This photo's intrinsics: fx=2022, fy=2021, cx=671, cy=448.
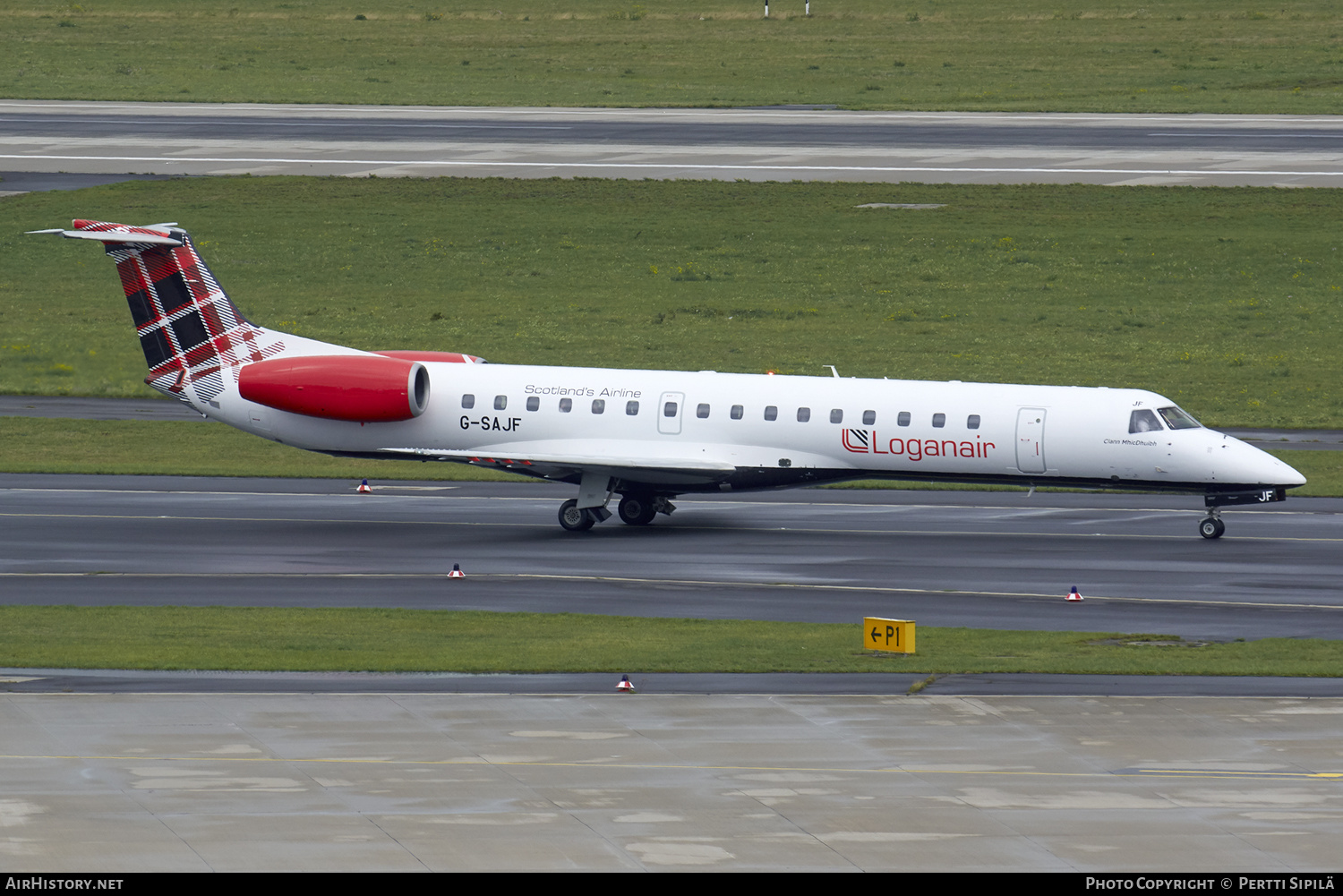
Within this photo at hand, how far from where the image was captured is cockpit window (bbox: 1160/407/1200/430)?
40.6 meters

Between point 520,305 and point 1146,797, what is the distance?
5118 centimetres

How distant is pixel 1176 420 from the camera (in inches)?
1606

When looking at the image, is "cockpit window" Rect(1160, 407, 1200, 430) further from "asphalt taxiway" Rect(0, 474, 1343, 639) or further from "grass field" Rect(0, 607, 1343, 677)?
"grass field" Rect(0, 607, 1343, 677)

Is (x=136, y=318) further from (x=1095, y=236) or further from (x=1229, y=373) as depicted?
(x=1095, y=236)

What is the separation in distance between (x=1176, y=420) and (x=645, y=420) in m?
10.9

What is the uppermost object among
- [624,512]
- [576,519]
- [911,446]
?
[911,446]

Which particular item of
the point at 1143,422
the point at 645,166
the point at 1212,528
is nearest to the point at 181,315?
the point at 1143,422

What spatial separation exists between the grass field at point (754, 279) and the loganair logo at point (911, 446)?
58.5 ft

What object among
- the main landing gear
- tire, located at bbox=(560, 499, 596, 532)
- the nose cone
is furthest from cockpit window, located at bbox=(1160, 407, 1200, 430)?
tire, located at bbox=(560, 499, 596, 532)

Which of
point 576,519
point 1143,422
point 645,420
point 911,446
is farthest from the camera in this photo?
point 645,420

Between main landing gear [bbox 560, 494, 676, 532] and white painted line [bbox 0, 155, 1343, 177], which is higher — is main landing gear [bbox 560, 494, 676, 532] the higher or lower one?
the lower one

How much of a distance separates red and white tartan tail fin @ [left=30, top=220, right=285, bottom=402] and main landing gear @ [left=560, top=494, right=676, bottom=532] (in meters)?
7.72

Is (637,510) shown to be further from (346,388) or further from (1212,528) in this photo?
(1212,528)

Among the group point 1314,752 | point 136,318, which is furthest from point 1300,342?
point 1314,752
